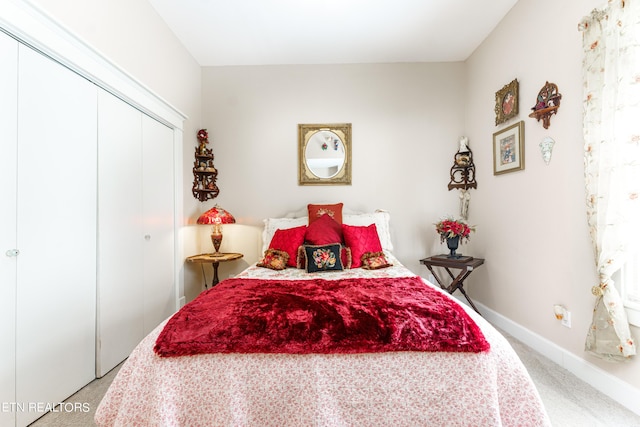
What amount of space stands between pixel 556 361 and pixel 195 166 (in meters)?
3.71

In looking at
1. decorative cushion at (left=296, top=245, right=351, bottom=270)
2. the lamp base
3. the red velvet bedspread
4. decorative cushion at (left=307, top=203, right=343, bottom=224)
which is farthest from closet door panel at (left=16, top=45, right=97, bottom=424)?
decorative cushion at (left=307, top=203, right=343, bottom=224)

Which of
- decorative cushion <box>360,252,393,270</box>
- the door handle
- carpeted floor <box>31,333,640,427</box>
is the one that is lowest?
carpeted floor <box>31,333,640,427</box>

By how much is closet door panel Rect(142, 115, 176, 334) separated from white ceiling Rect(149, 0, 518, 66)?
1.04 metres

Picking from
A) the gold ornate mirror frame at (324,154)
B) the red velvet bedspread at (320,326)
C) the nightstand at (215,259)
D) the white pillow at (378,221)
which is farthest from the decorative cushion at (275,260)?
the gold ornate mirror frame at (324,154)

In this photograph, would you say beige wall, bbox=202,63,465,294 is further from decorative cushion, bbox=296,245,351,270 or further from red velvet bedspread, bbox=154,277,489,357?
red velvet bedspread, bbox=154,277,489,357

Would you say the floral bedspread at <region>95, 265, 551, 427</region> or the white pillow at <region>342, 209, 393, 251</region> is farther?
the white pillow at <region>342, 209, 393, 251</region>

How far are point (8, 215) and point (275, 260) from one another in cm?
164

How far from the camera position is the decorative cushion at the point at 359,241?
257 cm

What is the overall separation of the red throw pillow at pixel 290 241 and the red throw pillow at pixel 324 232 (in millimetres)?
72

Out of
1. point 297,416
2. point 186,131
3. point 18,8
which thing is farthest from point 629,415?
point 186,131

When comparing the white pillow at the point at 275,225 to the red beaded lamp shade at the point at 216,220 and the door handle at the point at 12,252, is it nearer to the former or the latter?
the red beaded lamp shade at the point at 216,220

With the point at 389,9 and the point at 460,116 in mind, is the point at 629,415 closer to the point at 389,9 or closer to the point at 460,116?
the point at 460,116

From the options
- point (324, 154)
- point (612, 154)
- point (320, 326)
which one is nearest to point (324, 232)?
point (324, 154)

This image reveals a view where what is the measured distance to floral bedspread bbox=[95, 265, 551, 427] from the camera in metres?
1.14
